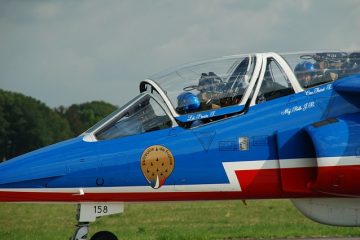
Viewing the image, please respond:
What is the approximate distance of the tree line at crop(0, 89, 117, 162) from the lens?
104 meters

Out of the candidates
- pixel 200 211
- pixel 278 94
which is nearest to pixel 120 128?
pixel 278 94

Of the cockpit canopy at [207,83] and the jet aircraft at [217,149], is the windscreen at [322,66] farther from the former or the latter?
the cockpit canopy at [207,83]

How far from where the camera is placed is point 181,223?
20656mm

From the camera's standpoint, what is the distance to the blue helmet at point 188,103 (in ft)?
35.1

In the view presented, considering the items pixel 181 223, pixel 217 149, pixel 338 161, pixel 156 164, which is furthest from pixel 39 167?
pixel 181 223

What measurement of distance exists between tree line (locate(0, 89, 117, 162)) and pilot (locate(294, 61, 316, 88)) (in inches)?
3457

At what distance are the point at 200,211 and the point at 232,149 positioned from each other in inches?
548

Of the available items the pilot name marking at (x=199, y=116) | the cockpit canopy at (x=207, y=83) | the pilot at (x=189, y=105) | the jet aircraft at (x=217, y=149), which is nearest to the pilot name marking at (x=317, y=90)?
the jet aircraft at (x=217, y=149)

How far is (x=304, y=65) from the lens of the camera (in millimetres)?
11250

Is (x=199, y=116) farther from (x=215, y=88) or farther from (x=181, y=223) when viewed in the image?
(x=181, y=223)

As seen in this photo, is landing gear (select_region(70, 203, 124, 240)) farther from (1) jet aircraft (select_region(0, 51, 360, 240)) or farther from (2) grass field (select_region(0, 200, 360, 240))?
(2) grass field (select_region(0, 200, 360, 240))

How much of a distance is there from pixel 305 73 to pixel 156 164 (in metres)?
2.51

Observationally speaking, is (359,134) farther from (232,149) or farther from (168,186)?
(168,186)

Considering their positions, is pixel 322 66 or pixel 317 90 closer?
pixel 317 90
